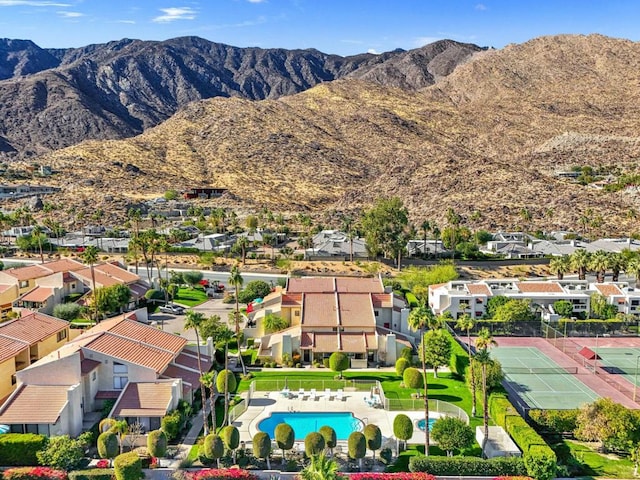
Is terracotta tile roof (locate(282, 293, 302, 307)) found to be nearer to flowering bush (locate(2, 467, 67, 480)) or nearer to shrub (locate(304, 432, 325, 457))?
shrub (locate(304, 432, 325, 457))

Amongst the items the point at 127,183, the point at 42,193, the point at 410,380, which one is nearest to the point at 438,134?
the point at 127,183

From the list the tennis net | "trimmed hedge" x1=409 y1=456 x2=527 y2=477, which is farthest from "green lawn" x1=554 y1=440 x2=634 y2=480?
the tennis net

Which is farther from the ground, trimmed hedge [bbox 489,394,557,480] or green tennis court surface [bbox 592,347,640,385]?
trimmed hedge [bbox 489,394,557,480]

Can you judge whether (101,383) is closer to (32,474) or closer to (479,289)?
(32,474)

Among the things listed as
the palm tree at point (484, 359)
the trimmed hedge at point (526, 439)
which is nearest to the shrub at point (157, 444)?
the palm tree at point (484, 359)

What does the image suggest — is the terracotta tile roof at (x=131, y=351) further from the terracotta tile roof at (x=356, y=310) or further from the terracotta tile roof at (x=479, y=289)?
the terracotta tile roof at (x=479, y=289)

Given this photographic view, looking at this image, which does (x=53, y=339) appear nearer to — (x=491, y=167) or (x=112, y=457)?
(x=112, y=457)

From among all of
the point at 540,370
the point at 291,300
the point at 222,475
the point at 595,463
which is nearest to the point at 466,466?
the point at 595,463
